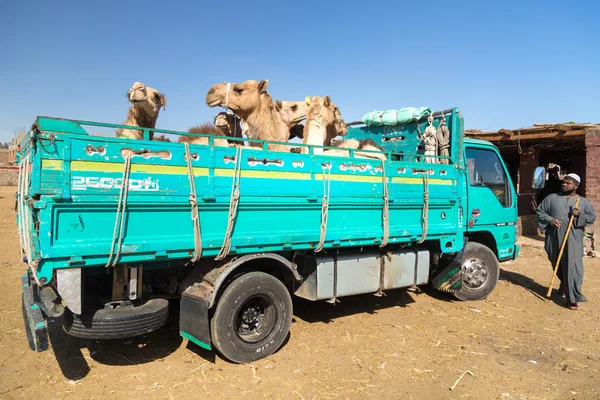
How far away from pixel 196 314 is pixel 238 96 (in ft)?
10.2

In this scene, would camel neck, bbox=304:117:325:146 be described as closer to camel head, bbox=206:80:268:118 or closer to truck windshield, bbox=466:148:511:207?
camel head, bbox=206:80:268:118

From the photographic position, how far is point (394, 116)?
672 centimetres

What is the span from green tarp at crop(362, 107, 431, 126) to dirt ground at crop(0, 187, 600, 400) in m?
Result: 2.92

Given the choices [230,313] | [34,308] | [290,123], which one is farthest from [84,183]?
[290,123]

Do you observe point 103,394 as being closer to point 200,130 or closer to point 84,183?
point 84,183

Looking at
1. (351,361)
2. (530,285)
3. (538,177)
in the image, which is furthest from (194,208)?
(530,285)

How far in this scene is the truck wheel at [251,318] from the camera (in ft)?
12.5

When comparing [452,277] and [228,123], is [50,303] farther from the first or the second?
[452,277]

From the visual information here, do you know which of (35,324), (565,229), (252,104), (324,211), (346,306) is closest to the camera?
(35,324)

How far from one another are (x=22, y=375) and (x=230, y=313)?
185 cm

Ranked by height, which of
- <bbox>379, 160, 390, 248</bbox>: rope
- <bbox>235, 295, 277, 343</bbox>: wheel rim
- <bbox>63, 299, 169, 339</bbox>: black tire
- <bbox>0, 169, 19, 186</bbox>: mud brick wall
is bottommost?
<bbox>235, 295, 277, 343</bbox>: wheel rim

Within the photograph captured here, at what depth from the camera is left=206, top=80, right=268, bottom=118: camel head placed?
5539 mm

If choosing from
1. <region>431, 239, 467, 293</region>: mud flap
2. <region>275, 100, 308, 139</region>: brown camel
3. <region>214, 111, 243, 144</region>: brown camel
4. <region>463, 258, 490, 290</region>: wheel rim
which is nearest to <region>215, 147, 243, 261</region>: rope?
<region>214, 111, 243, 144</region>: brown camel

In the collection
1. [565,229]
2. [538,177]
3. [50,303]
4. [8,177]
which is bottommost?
[50,303]
